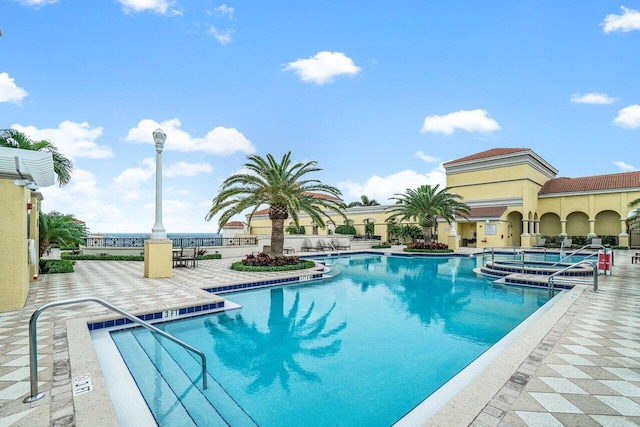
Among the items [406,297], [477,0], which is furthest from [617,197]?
[406,297]

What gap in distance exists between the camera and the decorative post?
10.8m

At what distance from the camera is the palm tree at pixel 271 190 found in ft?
44.0

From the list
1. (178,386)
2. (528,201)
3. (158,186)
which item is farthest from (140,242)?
(528,201)

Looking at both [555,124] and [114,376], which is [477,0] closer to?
[555,124]

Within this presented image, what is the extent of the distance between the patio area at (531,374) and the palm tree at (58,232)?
5.72 meters

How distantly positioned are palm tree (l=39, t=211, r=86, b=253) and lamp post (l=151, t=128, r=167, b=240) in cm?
412

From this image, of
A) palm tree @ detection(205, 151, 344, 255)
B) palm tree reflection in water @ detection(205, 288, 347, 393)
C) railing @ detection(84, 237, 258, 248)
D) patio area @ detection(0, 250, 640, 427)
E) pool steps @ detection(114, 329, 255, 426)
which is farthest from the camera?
railing @ detection(84, 237, 258, 248)

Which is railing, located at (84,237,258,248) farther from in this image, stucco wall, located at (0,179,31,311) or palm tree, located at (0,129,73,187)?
stucco wall, located at (0,179,31,311)

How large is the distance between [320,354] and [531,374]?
9.59 ft

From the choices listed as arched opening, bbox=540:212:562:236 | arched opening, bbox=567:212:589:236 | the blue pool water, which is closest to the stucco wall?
the blue pool water

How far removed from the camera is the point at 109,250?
58.9 ft

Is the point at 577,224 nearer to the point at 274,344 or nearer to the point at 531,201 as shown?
the point at 531,201

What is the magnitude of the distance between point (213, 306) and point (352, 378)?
14.5 ft

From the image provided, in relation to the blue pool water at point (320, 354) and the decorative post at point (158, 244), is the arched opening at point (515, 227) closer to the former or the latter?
the blue pool water at point (320, 354)
